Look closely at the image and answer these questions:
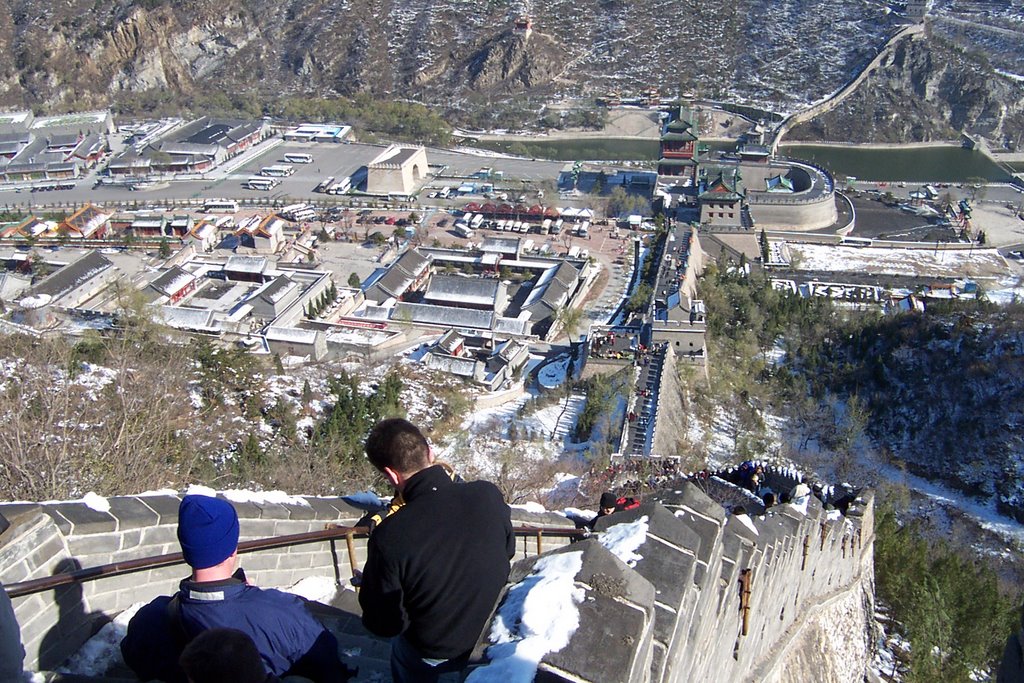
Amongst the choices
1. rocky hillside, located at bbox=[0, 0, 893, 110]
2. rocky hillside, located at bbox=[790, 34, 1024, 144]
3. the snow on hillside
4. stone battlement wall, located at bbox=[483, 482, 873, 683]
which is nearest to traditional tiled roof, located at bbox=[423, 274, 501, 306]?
the snow on hillside

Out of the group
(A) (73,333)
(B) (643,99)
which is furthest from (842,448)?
(B) (643,99)

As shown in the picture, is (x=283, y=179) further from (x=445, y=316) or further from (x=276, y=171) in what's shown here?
(x=445, y=316)

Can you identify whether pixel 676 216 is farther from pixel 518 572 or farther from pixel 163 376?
pixel 518 572

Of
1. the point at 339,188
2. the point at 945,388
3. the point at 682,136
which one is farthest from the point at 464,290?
the point at 682,136

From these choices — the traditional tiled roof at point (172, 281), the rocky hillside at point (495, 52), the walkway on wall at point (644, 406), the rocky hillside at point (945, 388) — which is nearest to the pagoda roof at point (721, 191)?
the rocky hillside at point (945, 388)

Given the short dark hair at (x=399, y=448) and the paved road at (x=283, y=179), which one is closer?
the short dark hair at (x=399, y=448)

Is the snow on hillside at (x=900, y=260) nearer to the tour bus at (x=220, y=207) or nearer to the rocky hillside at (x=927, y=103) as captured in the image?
the rocky hillside at (x=927, y=103)
